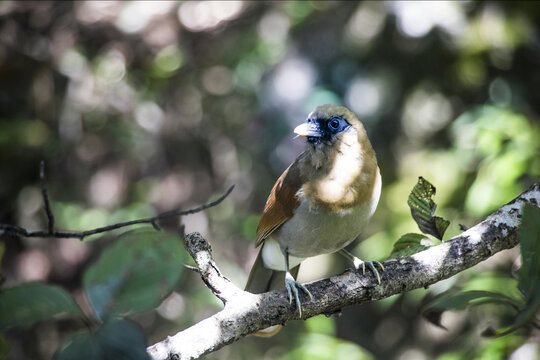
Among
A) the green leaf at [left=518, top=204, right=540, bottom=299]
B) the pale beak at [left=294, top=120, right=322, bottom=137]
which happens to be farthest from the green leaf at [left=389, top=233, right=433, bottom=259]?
the green leaf at [left=518, top=204, right=540, bottom=299]

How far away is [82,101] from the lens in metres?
5.14

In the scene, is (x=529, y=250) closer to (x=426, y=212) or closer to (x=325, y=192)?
(x=426, y=212)

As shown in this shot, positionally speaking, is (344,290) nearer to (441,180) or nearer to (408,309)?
(441,180)

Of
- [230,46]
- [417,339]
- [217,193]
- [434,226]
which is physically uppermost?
[230,46]

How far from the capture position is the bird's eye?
2670mm

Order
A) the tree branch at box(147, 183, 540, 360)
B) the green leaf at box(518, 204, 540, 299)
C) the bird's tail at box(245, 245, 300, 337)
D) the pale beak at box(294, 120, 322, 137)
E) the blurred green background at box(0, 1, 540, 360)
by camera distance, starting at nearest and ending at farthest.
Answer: the green leaf at box(518, 204, 540, 299) → the tree branch at box(147, 183, 540, 360) → the pale beak at box(294, 120, 322, 137) → the bird's tail at box(245, 245, 300, 337) → the blurred green background at box(0, 1, 540, 360)

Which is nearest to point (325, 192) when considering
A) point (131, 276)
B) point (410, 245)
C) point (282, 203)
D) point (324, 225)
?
point (324, 225)

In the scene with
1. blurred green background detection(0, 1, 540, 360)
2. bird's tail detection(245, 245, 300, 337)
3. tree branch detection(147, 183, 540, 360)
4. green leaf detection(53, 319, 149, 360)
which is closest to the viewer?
green leaf detection(53, 319, 149, 360)

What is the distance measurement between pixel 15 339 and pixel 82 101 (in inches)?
85.7

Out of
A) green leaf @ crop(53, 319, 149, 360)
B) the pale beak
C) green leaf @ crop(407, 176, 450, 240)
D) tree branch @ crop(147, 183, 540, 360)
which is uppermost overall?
the pale beak

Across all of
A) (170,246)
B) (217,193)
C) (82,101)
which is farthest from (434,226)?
(82,101)

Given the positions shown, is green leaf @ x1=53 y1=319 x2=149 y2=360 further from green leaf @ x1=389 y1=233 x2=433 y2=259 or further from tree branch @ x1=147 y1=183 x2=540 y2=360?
green leaf @ x1=389 y1=233 x2=433 y2=259

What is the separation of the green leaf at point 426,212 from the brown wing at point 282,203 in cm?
60

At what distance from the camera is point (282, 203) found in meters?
2.69
